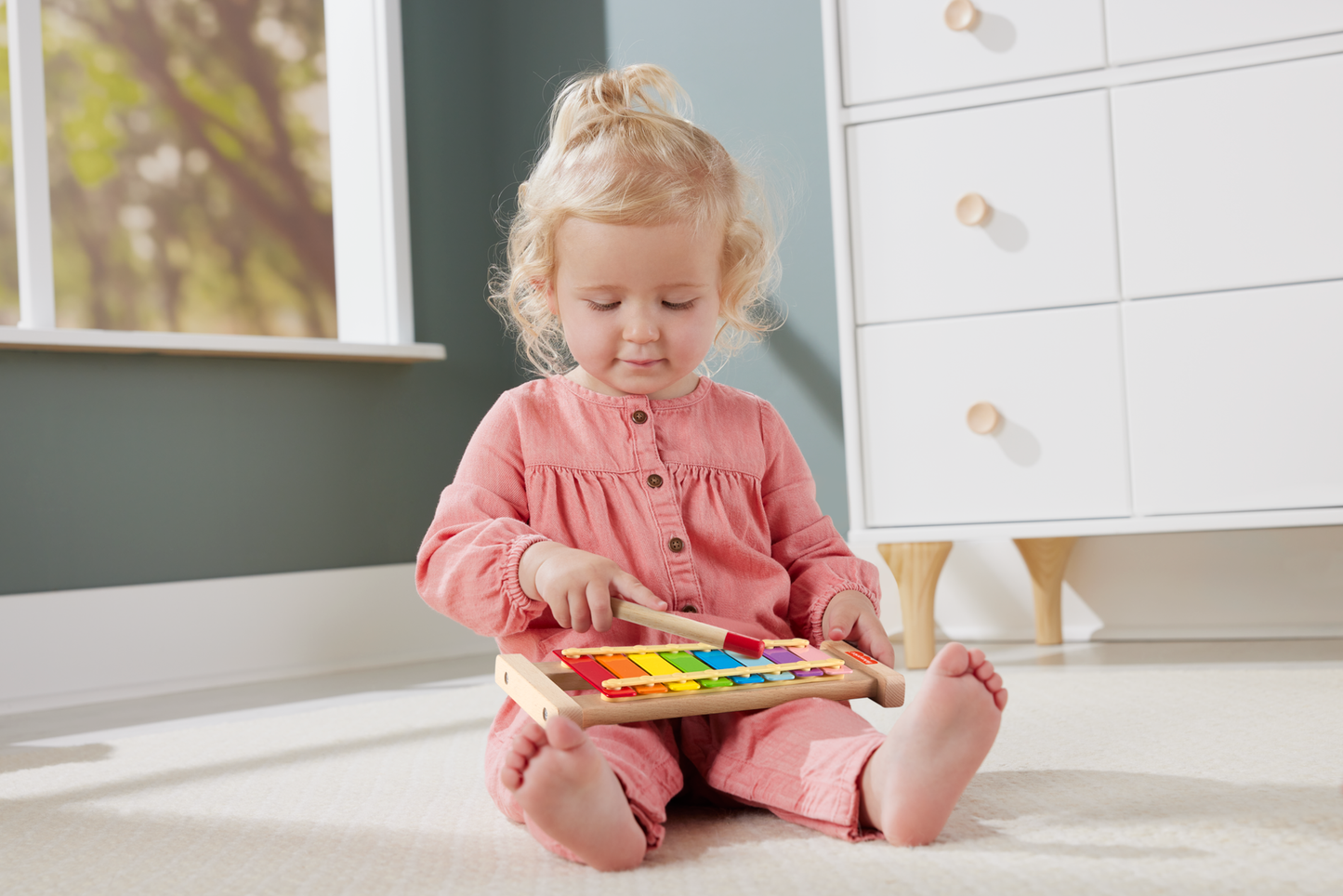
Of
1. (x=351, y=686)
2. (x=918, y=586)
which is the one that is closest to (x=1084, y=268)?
(x=918, y=586)

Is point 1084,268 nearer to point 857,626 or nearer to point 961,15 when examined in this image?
point 961,15

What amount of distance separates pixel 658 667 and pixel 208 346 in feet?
4.24

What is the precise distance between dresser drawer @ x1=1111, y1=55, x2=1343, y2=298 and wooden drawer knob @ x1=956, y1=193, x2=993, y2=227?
153 mm

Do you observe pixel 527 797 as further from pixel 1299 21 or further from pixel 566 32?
pixel 566 32

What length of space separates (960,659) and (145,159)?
174 centimetres

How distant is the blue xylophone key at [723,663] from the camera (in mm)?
753

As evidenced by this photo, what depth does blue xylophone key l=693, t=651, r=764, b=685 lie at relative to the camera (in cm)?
75

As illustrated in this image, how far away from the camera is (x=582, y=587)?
30.9 inches

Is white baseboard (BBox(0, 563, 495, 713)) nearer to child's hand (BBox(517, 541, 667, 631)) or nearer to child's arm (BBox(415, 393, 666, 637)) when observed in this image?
child's arm (BBox(415, 393, 666, 637))

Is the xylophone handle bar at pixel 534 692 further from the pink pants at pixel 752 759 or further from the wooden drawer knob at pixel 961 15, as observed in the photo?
the wooden drawer knob at pixel 961 15

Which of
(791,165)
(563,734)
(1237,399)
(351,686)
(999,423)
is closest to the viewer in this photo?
(563,734)

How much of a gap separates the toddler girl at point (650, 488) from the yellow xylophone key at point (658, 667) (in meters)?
0.03

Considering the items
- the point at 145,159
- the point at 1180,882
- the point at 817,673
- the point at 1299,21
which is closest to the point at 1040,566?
the point at 1299,21

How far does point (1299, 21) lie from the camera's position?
52.4 inches
